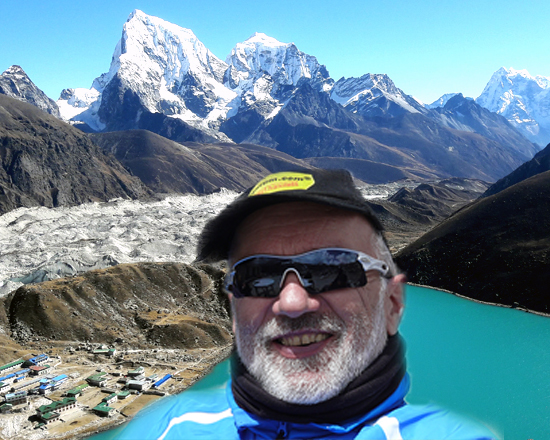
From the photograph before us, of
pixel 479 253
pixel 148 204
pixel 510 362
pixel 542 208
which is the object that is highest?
pixel 148 204

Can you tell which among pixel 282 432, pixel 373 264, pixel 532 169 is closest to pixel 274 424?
pixel 282 432

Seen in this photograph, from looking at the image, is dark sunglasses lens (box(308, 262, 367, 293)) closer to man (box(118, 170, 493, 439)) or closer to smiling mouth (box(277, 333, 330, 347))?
man (box(118, 170, 493, 439))

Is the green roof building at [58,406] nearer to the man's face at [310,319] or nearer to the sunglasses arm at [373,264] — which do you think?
the man's face at [310,319]

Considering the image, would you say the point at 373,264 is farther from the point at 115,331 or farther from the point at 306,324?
the point at 115,331

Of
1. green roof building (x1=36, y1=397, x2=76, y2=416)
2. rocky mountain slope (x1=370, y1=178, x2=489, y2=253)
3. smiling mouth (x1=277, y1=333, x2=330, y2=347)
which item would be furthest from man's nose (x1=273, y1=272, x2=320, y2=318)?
rocky mountain slope (x1=370, y1=178, x2=489, y2=253)

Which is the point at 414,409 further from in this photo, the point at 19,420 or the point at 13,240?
the point at 13,240

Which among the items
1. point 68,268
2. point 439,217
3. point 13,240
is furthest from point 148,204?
point 439,217

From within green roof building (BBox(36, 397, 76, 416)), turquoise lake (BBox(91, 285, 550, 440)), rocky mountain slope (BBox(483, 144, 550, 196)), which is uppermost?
rocky mountain slope (BBox(483, 144, 550, 196))
